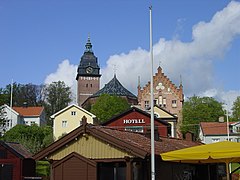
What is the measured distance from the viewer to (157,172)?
64.4 feet

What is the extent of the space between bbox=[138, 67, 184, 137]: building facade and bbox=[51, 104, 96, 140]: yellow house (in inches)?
739

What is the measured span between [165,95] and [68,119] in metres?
24.0

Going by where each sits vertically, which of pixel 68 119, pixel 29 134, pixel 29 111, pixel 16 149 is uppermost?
pixel 29 111

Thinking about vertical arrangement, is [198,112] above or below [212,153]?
above

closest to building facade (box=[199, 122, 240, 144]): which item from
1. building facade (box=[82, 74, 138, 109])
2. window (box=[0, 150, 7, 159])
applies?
building facade (box=[82, 74, 138, 109])

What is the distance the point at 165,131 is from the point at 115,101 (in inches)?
943

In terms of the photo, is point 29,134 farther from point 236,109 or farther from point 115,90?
point 115,90

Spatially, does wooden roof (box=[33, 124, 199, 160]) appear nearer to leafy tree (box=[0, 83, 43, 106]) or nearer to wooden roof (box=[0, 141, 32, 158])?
wooden roof (box=[0, 141, 32, 158])

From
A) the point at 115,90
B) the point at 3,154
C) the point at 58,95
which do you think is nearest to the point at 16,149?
the point at 3,154

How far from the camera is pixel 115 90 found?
96938mm

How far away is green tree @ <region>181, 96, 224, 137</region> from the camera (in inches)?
2852

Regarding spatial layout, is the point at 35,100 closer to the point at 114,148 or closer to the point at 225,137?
the point at 225,137

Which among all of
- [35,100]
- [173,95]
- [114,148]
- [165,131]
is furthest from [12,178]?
[35,100]

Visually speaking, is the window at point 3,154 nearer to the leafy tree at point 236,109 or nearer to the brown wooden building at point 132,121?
the brown wooden building at point 132,121
